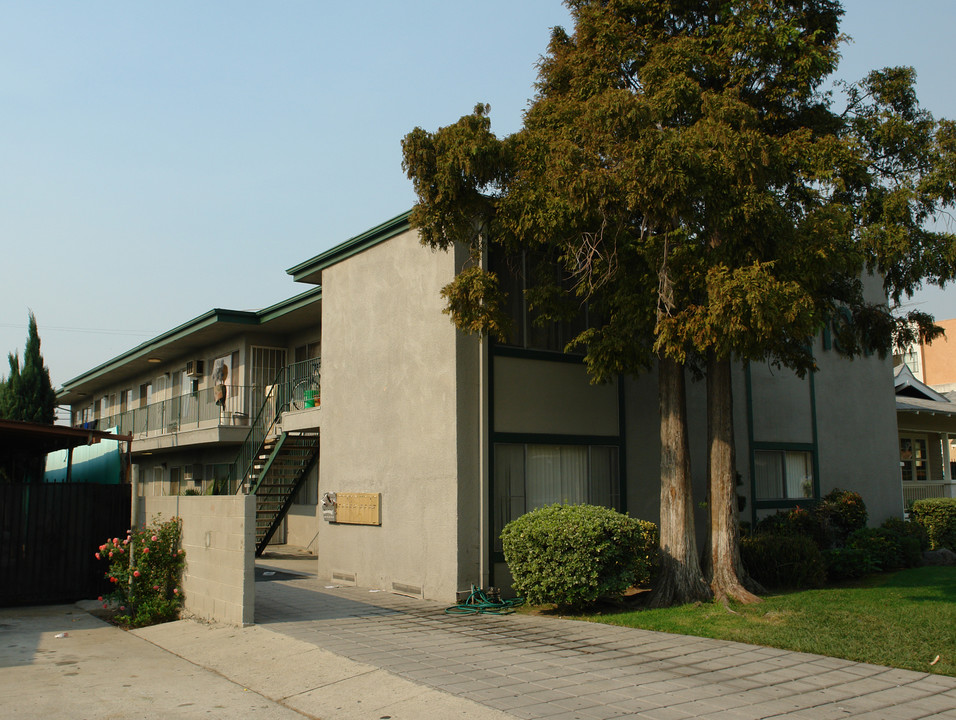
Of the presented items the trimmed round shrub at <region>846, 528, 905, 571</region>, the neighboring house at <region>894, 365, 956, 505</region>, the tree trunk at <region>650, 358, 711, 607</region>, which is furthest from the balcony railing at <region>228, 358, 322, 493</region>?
the neighboring house at <region>894, 365, 956, 505</region>

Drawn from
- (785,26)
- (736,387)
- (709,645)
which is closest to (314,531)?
(736,387)

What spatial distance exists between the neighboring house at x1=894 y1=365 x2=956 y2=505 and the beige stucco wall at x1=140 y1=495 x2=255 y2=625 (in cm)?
2103

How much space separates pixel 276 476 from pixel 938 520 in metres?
16.2

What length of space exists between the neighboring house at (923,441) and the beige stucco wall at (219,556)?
21026 mm

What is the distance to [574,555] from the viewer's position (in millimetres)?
11086

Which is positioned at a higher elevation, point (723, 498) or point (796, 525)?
point (723, 498)

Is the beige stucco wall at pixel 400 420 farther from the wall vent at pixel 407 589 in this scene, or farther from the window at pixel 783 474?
the window at pixel 783 474

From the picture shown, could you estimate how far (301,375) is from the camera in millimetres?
19844

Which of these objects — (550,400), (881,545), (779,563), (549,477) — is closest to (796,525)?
(881,545)

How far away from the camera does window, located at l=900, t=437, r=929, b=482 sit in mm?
27344

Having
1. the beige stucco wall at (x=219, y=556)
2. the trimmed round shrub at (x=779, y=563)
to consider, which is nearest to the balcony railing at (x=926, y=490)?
the trimmed round shrub at (x=779, y=563)

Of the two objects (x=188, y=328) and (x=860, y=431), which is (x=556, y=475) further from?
(x=188, y=328)

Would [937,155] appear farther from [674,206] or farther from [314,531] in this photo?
[314,531]

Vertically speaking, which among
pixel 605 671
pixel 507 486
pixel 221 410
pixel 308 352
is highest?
pixel 308 352
